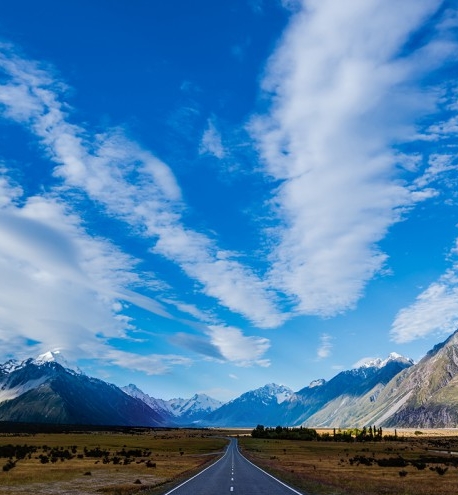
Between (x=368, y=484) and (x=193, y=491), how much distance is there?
16080mm

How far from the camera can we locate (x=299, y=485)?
35719 millimetres

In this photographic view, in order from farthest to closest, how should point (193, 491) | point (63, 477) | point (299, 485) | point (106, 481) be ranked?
point (63, 477) → point (106, 481) → point (299, 485) → point (193, 491)

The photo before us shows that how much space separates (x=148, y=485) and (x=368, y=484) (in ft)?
57.7

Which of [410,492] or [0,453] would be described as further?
[0,453]

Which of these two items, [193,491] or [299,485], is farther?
[299,485]

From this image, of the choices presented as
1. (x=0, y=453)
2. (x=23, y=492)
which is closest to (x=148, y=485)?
(x=23, y=492)

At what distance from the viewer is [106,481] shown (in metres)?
41.2

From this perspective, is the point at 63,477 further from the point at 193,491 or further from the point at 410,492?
the point at 410,492

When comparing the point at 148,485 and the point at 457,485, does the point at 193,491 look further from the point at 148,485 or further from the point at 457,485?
the point at 457,485

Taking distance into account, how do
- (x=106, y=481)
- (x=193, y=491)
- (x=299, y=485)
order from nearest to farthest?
(x=193, y=491) < (x=299, y=485) < (x=106, y=481)

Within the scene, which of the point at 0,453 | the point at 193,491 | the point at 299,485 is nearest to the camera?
the point at 193,491

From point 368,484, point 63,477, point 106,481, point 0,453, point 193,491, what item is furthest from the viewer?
point 0,453

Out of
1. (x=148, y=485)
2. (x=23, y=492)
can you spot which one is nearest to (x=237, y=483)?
(x=148, y=485)

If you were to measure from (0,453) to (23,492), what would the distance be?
58067mm
